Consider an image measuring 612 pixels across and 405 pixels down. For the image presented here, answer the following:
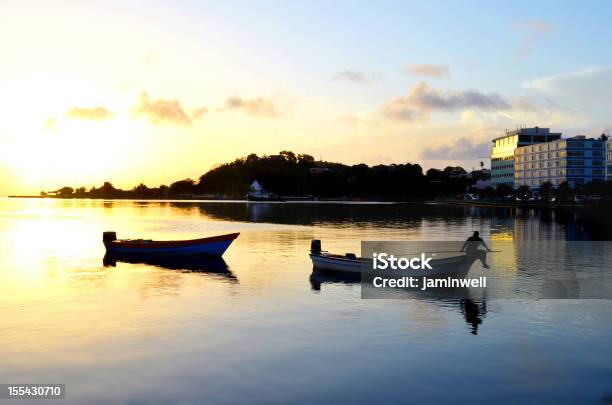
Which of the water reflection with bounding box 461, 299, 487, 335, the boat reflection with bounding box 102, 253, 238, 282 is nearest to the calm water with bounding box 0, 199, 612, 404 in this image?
the water reflection with bounding box 461, 299, 487, 335

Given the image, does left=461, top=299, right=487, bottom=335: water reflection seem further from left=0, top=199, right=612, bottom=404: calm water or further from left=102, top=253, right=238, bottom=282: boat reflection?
left=102, top=253, right=238, bottom=282: boat reflection

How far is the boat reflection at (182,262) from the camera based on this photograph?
157ft

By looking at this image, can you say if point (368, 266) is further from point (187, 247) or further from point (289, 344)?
point (187, 247)

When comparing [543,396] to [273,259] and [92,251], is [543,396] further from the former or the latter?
[92,251]

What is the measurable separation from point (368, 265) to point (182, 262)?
65.4 ft

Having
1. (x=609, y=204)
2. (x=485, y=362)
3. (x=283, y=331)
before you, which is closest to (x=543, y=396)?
(x=485, y=362)

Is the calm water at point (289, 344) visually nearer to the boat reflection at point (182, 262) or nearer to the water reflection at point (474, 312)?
the water reflection at point (474, 312)

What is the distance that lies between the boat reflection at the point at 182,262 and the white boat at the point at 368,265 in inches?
300

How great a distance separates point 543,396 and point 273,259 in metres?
36.5

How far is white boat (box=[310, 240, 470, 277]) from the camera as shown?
125 feet

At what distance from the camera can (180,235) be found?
3366 inches

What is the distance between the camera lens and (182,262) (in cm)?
5266

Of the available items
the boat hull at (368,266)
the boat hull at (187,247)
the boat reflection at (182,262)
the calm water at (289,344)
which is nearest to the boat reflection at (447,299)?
the calm water at (289,344)

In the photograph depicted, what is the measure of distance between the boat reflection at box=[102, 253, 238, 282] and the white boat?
25.0 feet
